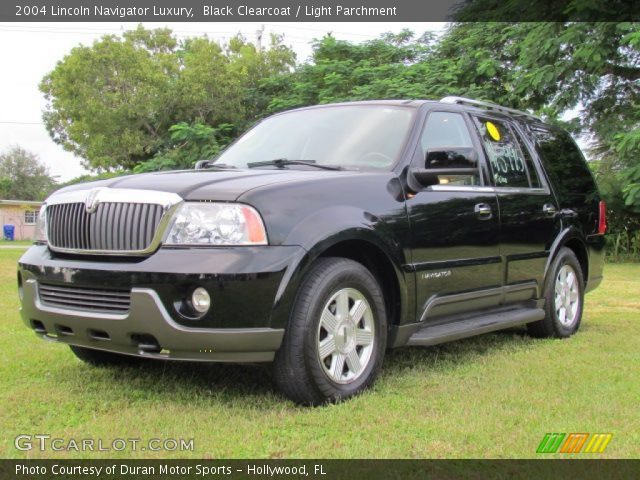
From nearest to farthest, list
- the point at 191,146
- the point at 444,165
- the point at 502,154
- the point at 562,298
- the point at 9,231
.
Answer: the point at 444,165 → the point at 502,154 → the point at 562,298 → the point at 191,146 → the point at 9,231

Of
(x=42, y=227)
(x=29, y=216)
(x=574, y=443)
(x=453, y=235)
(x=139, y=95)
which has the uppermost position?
(x=139, y=95)

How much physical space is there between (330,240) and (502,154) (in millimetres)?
2355

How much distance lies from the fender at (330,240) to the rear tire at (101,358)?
65.0 inches

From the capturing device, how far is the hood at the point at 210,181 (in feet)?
11.8

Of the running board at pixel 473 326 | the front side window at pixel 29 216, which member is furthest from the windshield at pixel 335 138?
the front side window at pixel 29 216

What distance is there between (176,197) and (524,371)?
258cm

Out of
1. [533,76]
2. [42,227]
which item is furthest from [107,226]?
[533,76]

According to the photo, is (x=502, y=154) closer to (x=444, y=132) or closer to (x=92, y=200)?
(x=444, y=132)

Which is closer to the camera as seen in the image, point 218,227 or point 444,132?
point 218,227

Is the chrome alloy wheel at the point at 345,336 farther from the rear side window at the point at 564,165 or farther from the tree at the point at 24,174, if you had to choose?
the tree at the point at 24,174

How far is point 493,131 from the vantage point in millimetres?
5574

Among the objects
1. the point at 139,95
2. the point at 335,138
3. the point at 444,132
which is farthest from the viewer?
the point at 139,95

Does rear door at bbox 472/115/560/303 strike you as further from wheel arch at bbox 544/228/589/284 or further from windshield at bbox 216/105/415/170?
windshield at bbox 216/105/415/170

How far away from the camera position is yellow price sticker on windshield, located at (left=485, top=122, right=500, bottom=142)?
5.51 metres
